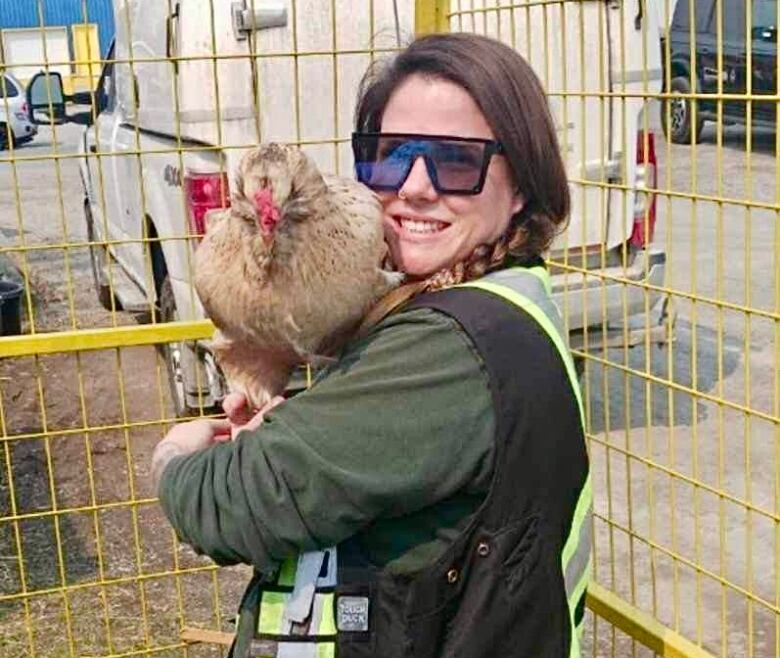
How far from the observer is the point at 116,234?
6961mm

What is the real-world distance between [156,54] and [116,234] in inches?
67.0

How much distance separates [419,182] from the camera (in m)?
2.02

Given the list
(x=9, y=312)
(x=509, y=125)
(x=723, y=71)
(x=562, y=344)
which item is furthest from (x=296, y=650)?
(x=9, y=312)

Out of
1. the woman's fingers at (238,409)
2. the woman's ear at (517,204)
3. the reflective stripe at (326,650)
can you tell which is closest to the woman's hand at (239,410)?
the woman's fingers at (238,409)

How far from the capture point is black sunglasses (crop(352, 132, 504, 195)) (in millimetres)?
1971

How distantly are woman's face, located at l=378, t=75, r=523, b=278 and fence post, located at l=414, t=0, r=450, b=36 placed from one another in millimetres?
1286

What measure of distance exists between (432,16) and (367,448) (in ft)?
6.12

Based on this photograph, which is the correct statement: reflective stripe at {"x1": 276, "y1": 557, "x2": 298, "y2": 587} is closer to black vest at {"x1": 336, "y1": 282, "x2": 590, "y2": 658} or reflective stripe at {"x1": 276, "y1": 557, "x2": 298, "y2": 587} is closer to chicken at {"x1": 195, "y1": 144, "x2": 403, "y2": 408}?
black vest at {"x1": 336, "y1": 282, "x2": 590, "y2": 658}

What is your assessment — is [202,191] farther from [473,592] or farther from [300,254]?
[473,592]

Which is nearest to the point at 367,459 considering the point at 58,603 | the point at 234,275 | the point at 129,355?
the point at 234,275

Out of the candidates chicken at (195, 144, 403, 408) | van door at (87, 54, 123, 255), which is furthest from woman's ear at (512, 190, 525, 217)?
van door at (87, 54, 123, 255)

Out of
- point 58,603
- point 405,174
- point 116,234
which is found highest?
point 405,174

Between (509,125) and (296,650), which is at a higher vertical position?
(509,125)

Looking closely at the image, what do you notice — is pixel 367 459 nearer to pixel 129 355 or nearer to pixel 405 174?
pixel 405 174
